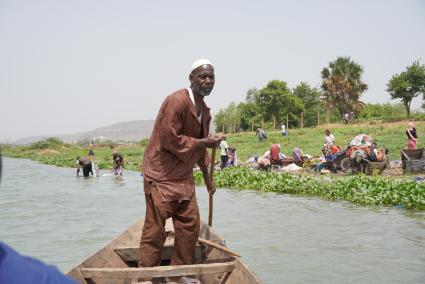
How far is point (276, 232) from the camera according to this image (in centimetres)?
845

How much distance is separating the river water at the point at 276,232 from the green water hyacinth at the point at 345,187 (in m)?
0.31

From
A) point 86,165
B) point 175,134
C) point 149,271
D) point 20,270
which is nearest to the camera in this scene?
point 20,270

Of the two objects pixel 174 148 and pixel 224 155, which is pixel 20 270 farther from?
pixel 224 155

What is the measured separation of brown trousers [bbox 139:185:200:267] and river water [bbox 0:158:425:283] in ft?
6.54

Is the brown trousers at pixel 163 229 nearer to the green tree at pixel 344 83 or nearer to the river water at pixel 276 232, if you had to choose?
the river water at pixel 276 232

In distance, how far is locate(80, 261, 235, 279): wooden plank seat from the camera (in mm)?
3268

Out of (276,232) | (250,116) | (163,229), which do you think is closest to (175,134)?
(163,229)

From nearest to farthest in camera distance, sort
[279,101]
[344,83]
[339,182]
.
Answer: [339,182]
[344,83]
[279,101]

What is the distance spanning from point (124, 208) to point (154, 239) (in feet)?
27.4

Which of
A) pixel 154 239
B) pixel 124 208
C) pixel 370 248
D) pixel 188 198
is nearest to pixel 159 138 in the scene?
pixel 188 198

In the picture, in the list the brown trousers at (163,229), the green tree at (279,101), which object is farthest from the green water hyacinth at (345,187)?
the green tree at (279,101)

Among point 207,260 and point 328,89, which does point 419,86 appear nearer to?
point 328,89

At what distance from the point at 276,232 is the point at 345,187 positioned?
3.58 metres

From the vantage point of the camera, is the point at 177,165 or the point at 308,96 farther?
the point at 308,96
